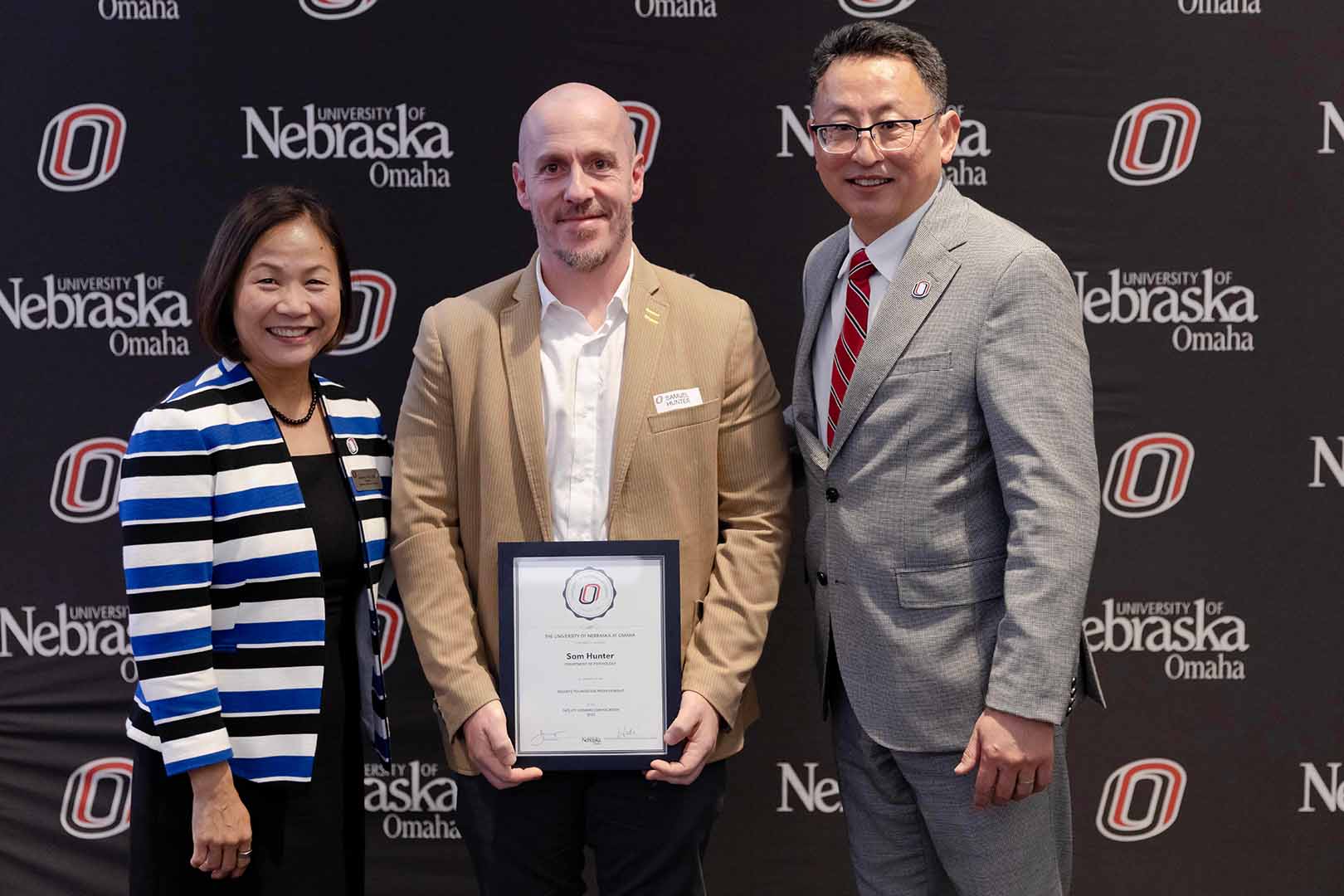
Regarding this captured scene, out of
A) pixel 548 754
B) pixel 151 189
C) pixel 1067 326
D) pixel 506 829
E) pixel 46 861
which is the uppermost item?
pixel 151 189

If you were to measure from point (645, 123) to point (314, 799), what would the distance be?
6.90 feet

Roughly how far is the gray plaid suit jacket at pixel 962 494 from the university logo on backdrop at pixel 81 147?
245cm

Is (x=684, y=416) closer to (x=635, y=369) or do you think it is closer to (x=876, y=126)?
(x=635, y=369)

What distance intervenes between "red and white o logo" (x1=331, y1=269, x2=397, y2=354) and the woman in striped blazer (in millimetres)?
1054

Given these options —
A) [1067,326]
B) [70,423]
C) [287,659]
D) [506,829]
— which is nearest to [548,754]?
[506,829]

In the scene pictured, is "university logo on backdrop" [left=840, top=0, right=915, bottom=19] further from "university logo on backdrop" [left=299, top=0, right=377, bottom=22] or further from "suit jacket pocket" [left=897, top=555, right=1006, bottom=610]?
"suit jacket pocket" [left=897, top=555, right=1006, bottom=610]

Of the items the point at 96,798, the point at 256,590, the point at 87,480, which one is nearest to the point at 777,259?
the point at 256,590

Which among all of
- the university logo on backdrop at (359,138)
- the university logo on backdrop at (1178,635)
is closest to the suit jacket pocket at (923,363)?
the university logo on backdrop at (1178,635)

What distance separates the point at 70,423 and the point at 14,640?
690 millimetres

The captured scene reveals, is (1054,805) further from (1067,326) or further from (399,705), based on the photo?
(399,705)

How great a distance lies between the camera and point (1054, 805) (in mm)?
2096

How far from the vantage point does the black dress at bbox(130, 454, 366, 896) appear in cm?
204
